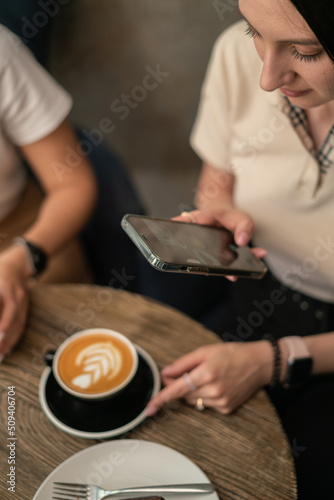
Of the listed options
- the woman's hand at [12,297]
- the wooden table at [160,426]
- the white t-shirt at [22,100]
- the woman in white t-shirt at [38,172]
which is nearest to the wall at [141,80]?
the woman in white t-shirt at [38,172]

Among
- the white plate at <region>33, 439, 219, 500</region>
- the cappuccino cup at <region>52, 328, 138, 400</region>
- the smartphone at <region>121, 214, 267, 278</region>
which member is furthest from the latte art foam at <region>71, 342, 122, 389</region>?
the smartphone at <region>121, 214, 267, 278</region>

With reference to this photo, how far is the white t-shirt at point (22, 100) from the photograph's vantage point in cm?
114

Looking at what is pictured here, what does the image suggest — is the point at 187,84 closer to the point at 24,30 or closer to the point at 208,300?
the point at 24,30

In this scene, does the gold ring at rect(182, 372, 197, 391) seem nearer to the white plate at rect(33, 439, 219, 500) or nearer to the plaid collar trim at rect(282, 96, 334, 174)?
the white plate at rect(33, 439, 219, 500)

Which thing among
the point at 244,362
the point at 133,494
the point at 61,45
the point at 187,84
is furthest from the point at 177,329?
the point at 61,45

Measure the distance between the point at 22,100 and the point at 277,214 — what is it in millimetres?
721

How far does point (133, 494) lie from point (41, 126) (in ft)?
3.02

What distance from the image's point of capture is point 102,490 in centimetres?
71

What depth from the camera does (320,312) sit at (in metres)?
1.12

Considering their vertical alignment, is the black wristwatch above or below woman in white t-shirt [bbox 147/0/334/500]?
below

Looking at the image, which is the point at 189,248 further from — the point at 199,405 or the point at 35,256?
the point at 35,256

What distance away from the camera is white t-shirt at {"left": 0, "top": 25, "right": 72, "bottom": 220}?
3.75ft

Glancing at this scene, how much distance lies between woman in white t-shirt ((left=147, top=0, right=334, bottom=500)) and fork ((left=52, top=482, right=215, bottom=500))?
14cm

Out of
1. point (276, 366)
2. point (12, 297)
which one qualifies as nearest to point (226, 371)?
point (276, 366)
